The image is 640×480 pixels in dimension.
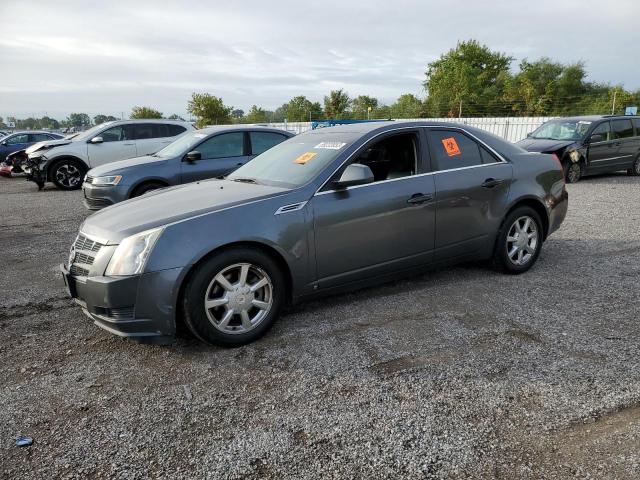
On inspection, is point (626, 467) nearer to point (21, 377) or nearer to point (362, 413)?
point (362, 413)

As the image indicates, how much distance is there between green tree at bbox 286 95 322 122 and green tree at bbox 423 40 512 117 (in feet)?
54.4

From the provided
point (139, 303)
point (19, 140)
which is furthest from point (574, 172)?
point (19, 140)

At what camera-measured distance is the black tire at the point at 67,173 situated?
1269 centimetres

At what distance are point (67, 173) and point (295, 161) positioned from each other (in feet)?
34.9

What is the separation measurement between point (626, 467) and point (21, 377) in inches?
136

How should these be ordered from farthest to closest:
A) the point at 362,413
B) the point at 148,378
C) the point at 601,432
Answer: the point at 148,378
the point at 362,413
the point at 601,432

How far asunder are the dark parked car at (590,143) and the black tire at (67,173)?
11509 mm

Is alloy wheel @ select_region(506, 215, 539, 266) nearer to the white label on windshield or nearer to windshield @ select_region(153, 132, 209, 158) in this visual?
the white label on windshield

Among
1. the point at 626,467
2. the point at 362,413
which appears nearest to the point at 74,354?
the point at 362,413

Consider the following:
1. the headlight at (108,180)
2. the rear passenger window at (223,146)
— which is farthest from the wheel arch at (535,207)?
the headlight at (108,180)

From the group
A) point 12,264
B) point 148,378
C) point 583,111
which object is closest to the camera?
point 148,378

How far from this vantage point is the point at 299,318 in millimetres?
4055

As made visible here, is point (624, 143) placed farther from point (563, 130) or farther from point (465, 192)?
point (465, 192)

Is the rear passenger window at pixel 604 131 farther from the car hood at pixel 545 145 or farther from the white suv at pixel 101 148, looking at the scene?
the white suv at pixel 101 148
